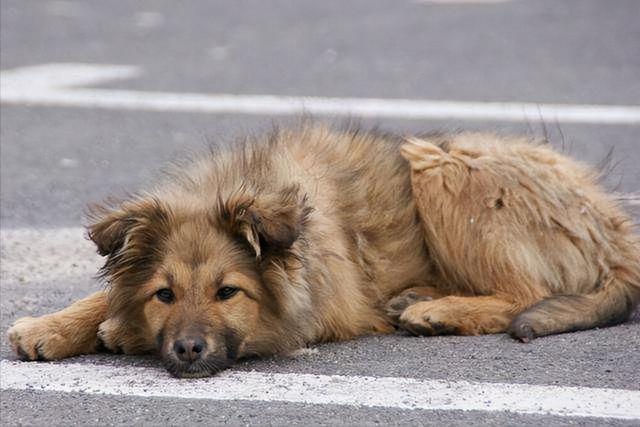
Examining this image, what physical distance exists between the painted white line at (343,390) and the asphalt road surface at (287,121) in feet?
0.04

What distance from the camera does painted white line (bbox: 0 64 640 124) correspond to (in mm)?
11828

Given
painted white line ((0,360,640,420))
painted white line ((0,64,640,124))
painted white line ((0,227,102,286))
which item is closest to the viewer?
painted white line ((0,360,640,420))

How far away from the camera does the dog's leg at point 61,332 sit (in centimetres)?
615

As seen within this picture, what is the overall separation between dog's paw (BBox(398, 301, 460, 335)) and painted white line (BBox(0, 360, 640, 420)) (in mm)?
716

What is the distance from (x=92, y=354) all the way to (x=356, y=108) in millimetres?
6200

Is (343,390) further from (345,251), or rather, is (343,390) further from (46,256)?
(46,256)

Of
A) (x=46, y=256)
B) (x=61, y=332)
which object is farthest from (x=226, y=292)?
(x=46, y=256)

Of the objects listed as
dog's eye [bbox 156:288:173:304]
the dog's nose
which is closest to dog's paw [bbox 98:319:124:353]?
dog's eye [bbox 156:288:173:304]

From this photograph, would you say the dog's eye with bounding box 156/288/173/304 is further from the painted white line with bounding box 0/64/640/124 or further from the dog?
the painted white line with bounding box 0/64/640/124

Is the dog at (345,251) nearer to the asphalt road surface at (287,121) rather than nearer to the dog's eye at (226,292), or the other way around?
the dog's eye at (226,292)

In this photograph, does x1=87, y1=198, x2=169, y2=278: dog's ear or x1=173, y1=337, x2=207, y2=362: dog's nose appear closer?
x1=173, y1=337, x2=207, y2=362: dog's nose

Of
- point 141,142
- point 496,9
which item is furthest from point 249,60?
point 496,9

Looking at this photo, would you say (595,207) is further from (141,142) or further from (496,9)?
(496,9)

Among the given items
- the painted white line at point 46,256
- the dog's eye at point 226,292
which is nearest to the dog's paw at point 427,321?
the dog's eye at point 226,292
